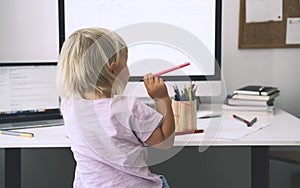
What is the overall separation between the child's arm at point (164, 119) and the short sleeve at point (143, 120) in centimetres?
2

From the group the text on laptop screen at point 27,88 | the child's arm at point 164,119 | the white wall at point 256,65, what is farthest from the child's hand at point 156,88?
the white wall at point 256,65

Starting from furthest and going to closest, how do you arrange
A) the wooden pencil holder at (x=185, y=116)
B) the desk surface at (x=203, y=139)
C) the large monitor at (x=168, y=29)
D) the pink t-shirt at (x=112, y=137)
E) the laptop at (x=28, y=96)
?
the large monitor at (x=168, y=29), the laptop at (x=28, y=96), the wooden pencil holder at (x=185, y=116), the desk surface at (x=203, y=139), the pink t-shirt at (x=112, y=137)

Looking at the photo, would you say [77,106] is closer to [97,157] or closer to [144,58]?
[97,157]

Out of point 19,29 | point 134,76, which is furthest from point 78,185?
point 19,29

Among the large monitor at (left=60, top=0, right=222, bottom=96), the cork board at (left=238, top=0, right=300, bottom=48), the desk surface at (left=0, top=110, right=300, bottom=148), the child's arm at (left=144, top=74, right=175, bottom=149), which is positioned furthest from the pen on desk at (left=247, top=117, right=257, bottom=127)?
the cork board at (left=238, top=0, right=300, bottom=48)

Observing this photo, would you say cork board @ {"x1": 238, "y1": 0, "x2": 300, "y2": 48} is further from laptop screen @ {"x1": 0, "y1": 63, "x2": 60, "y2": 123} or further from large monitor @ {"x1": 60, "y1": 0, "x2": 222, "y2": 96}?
laptop screen @ {"x1": 0, "y1": 63, "x2": 60, "y2": 123}

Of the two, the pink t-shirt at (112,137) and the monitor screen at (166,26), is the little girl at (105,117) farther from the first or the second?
the monitor screen at (166,26)

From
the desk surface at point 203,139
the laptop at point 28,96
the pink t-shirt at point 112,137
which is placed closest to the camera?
the pink t-shirt at point 112,137

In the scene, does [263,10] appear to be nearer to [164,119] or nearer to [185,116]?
[185,116]

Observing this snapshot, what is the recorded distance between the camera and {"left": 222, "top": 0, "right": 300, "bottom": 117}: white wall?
2.19 metres

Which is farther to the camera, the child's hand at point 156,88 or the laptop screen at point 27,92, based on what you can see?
the laptop screen at point 27,92

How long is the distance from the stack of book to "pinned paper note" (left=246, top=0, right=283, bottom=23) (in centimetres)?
33

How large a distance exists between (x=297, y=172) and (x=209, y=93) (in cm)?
65

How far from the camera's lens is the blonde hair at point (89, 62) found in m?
1.27
